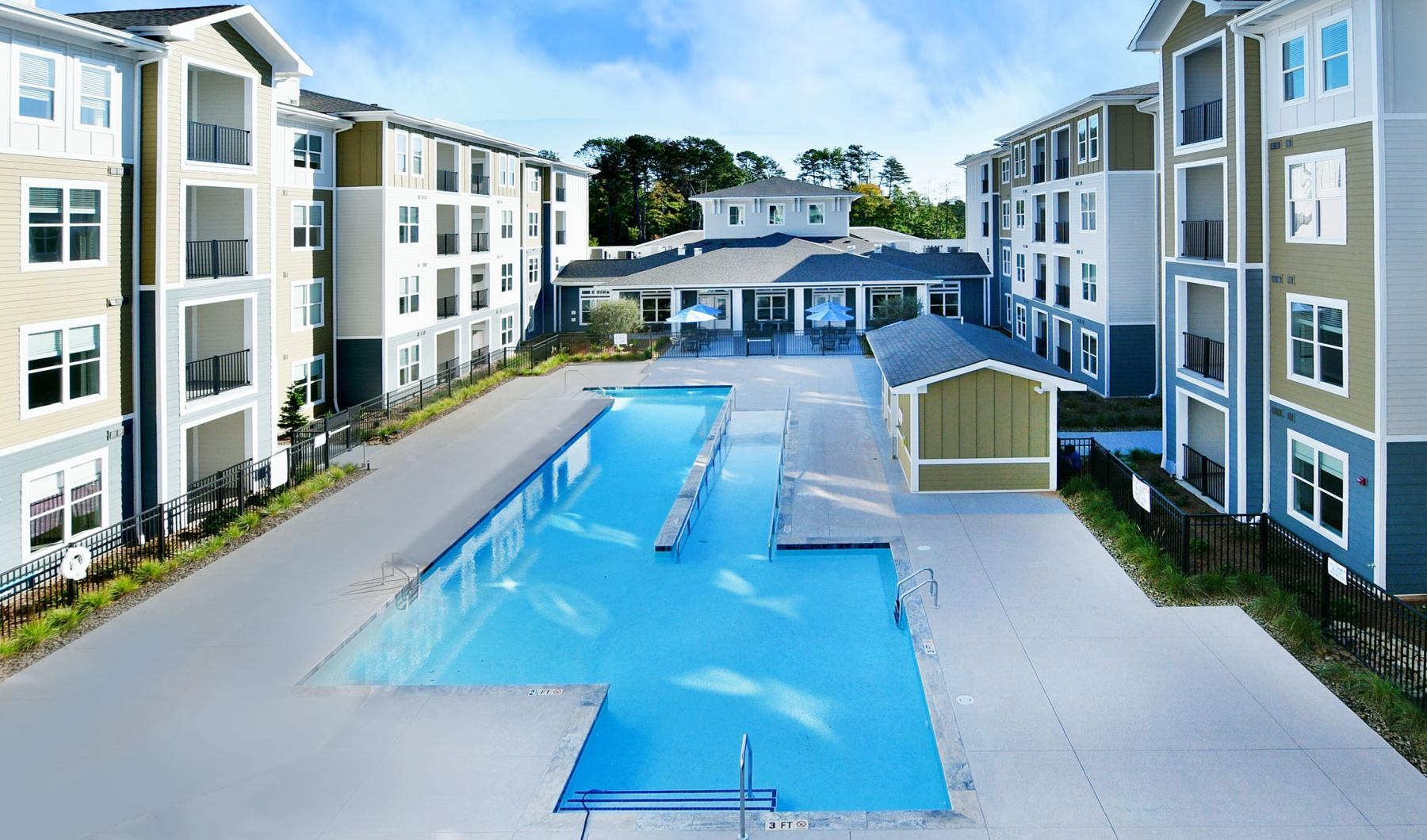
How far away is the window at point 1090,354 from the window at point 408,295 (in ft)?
69.7

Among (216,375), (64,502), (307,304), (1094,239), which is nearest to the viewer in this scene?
(64,502)

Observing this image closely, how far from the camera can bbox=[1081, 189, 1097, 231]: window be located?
33469 millimetres

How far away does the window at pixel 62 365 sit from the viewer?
16547mm

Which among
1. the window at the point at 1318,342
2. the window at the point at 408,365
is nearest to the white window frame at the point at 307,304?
the window at the point at 408,365

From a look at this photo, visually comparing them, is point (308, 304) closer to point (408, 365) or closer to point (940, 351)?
point (408, 365)

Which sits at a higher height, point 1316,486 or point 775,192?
point 775,192

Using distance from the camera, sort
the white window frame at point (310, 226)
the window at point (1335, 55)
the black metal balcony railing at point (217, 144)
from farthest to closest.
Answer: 1. the white window frame at point (310, 226)
2. the black metal balcony railing at point (217, 144)
3. the window at point (1335, 55)

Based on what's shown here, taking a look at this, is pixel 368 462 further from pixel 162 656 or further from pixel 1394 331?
pixel 1394 331

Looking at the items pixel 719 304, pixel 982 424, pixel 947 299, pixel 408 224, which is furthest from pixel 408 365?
pixel 947 299

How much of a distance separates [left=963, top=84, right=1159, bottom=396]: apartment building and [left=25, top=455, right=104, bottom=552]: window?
22.1 m

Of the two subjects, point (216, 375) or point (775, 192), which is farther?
point (775, 192)

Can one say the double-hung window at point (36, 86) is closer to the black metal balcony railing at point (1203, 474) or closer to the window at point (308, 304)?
the window at point (308, 304)

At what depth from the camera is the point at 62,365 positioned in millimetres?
17078

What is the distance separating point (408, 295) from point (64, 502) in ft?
57.5
